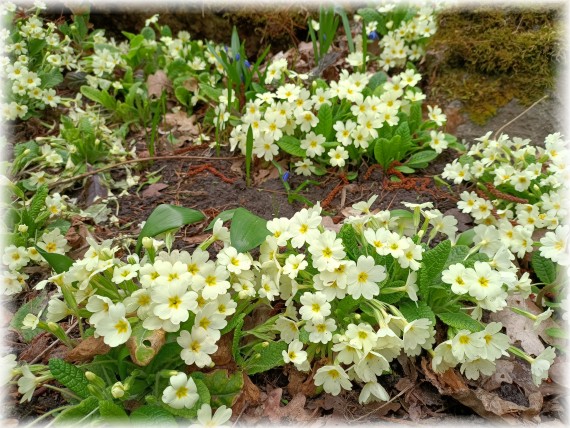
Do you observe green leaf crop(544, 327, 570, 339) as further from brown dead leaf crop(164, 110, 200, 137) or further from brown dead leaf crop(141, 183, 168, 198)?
brown dead leaf crop(164, 110, 200, 137)

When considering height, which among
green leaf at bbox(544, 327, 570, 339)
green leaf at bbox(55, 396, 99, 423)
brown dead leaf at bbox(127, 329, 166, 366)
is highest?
brown dead leaf at bbox(127, 329, 166, 366)

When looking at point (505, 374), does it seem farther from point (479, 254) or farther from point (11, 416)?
point (11, 416)

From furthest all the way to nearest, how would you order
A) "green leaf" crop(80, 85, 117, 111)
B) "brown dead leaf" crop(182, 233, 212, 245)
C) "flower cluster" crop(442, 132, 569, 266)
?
1. "green leaf" crop(80, 85, 117, 111)
2. "brown dead leaf" crop(182, 233, 212, 245)
3. "flower cluster" crop(442, 132, 569, 266)

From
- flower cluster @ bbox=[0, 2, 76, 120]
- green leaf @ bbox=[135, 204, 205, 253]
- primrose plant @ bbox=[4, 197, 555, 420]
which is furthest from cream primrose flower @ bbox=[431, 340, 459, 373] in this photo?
flower cluster @ bbox=[0, 2, 76, 120]

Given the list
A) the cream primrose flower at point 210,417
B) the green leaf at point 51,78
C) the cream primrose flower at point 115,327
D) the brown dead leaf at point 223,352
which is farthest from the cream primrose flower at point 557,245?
the green leaf at point 51,78

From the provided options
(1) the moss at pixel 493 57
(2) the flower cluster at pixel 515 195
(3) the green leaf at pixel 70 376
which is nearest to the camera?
(3) the green leaf at pixel 70 376

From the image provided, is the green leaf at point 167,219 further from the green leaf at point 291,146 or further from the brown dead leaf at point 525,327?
the brown dead leaf at point 525,327
